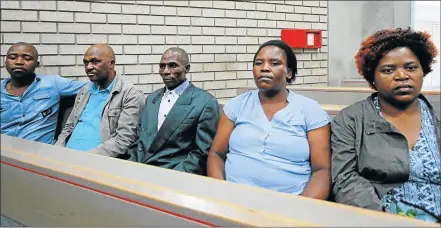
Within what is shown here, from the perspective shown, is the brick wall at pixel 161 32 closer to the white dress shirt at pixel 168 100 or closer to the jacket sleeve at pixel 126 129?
the jacket sleeve at pixel 126 129

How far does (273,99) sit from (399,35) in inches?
→ 24.1

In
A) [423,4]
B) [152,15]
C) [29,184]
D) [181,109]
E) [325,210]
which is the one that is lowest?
[29,184]

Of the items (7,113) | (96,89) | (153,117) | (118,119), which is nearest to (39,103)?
(7,113)

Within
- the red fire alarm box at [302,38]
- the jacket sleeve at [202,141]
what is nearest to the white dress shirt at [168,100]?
the jacket sleeve at [202,141]

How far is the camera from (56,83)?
332 cm

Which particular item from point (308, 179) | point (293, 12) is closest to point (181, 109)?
point (308, 179)

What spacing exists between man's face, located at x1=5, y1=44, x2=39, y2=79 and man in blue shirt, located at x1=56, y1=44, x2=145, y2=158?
17.2 inches

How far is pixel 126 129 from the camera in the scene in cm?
276

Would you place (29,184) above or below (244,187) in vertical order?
below

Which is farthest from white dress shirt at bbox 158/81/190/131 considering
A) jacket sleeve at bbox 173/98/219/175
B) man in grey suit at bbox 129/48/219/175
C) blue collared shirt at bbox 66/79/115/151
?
blue collared shirt at bbox 66/79/115/151

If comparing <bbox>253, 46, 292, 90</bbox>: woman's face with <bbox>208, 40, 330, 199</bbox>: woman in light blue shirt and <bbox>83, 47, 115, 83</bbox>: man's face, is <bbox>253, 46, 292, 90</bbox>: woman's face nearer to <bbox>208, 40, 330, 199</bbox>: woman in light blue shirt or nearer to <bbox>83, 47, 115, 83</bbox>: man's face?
<bbox>208, 40, 330, 199</bbox>: woman in light blue shirt

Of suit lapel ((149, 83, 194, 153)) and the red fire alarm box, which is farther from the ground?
the red fire alarm box

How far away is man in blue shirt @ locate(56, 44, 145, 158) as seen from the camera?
108 inches

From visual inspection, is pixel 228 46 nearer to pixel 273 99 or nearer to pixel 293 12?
pixel 293 12
